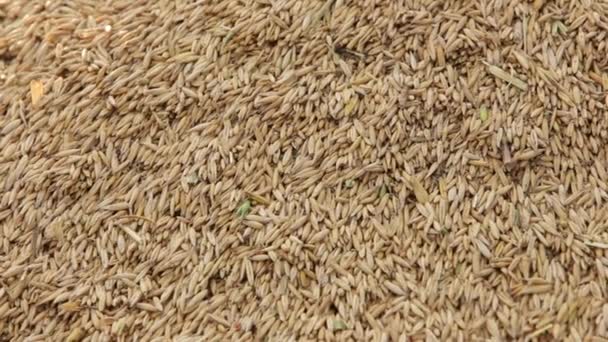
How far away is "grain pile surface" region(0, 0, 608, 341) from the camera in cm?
227

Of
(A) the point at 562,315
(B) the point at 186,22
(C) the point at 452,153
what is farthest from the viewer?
(B) the point at 186,22

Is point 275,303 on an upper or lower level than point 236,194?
lower

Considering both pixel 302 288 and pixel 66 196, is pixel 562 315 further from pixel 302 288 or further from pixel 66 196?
pixel 66 196

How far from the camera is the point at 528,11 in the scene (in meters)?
2.45

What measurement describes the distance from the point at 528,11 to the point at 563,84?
0.22m

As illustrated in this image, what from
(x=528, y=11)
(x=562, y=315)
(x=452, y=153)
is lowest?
(x=562, y=315)

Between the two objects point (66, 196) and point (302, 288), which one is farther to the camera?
point (66, 196)

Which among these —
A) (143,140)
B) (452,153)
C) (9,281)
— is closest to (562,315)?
(452,153)

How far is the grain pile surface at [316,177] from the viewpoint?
7.46 ft

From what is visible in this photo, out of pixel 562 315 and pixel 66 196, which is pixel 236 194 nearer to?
pixel 66 196

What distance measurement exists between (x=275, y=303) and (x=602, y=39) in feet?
3.61

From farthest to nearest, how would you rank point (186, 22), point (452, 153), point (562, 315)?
point (186, 22), point (452, 153), point (562, 315)

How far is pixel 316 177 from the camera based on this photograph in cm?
239

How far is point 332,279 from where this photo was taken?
90.7 inches
